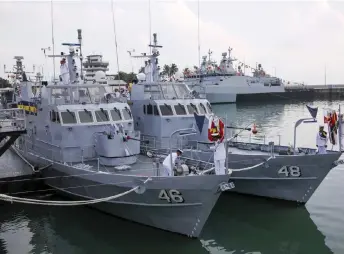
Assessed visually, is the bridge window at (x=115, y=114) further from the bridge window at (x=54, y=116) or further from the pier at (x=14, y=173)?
the pier at (x=14, y=173)

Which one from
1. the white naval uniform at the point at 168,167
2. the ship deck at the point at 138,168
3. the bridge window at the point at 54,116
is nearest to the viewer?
the white naval uniform at the point at 168,167

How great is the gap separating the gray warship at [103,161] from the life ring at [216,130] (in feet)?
3.58

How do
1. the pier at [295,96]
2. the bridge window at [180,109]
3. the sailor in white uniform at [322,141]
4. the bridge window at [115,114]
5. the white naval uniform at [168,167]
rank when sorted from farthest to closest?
1. the pier at [295,96]
2. the bridge window at [180,109]
3. the bridge window at [115,114]
4. the sailor in white uniform at [322,141]
5. the white naval uniform at [168,167]

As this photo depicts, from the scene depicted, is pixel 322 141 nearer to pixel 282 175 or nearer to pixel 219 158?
pixel 282 175

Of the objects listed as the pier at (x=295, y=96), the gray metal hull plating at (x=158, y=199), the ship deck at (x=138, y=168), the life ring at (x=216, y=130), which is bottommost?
the gray metal hull plating at (x=158, y=199)

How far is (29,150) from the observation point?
1775 centimetres

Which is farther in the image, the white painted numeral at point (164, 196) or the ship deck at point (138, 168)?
the ship deck at point (138, 168)

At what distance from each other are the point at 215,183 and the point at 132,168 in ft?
12.6

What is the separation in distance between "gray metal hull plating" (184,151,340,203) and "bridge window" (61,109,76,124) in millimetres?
5164

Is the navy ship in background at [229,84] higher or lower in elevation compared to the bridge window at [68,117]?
higher

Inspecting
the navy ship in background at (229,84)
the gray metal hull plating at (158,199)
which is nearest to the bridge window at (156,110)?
the gray metal hull plating at (158,199)

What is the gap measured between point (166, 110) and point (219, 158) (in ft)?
21.3

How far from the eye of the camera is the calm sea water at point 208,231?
37.7 ft

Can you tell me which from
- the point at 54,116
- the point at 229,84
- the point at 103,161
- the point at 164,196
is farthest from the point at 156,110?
the point at 229,84
